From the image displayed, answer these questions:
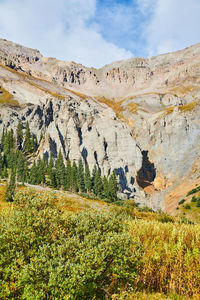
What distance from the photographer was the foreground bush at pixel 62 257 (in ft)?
20.2

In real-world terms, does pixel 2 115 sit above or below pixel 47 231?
above

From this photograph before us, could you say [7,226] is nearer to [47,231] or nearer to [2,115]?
[47,231]

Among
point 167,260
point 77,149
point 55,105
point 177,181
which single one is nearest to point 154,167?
point 177,181

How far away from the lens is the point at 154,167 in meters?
123

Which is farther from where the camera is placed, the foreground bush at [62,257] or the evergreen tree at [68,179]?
the evergreen tree at [68,179]

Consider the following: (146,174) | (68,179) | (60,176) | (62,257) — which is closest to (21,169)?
(60,176)

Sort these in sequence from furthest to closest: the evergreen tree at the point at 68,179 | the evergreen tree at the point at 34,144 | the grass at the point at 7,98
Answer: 1. the grass at the point at 7,98
2. the evergreen tree at the point at 34,144
3. the evergreen tree at the point at 68,179

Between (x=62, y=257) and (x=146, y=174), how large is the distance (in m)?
119

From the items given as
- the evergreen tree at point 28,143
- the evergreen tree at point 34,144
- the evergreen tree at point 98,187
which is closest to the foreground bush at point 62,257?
the evergreen tree at point 98,187

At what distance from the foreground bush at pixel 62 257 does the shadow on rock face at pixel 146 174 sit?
105 metres

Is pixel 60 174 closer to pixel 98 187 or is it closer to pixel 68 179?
pixel 68 179

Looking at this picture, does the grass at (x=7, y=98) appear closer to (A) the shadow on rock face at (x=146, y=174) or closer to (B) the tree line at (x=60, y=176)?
(B) the tree line at (x=60, y=176)

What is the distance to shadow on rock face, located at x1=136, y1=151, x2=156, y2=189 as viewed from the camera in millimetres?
112794

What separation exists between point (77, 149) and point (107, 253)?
105 m
